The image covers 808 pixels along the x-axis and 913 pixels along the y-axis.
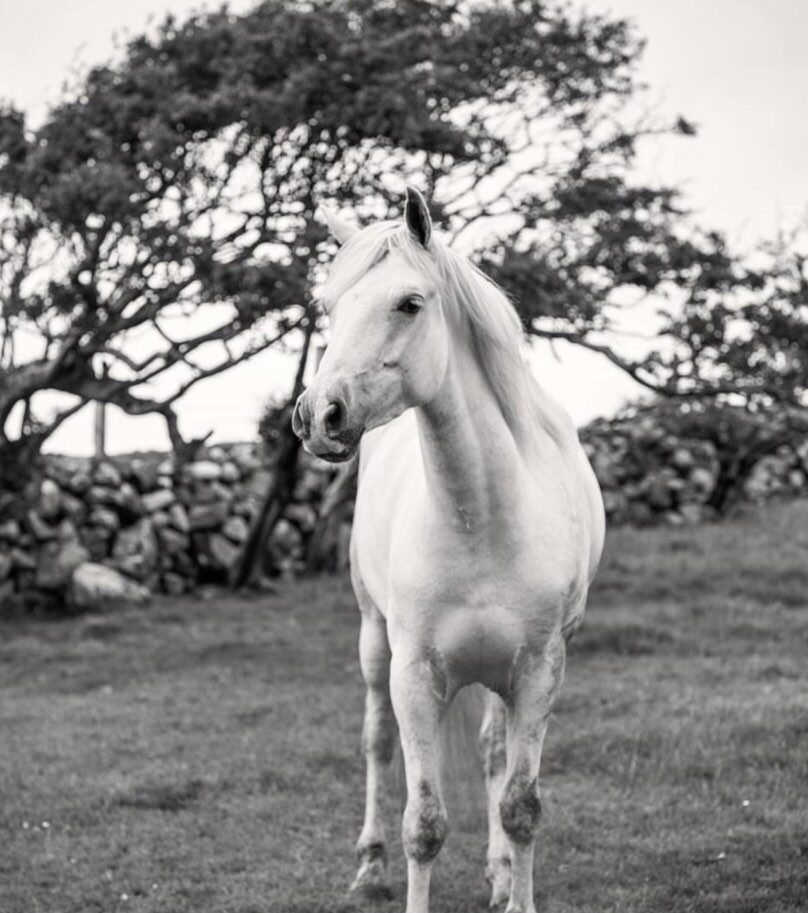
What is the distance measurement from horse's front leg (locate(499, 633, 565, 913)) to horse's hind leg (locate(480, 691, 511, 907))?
2.16ft

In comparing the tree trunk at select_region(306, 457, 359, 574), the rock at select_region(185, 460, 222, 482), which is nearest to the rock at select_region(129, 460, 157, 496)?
the rock at select_region(185, 460, 222, 482)

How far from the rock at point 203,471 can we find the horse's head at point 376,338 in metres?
12.3

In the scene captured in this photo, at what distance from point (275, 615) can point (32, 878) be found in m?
7.47

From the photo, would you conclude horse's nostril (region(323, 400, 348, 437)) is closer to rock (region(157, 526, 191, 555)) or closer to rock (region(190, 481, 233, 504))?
rock (region(157, 526, 191, 555))

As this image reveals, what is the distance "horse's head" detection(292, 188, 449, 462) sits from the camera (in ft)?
11.3

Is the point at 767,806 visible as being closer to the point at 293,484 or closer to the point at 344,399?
the point at 344,399

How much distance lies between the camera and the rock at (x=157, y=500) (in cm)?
1529

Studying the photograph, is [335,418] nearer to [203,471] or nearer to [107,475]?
[107,475]

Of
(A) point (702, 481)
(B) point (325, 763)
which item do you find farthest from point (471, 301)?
(A) point (702, 481)

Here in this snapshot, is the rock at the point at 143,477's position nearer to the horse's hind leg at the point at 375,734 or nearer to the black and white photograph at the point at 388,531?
the black and white photograph at the point at 388,531

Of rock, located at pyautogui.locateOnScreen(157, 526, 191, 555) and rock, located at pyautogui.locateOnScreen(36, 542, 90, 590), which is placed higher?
rock, located at pyautogui.locateOnScreen(157, 526, 191, 555)

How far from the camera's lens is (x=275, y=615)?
514 inches

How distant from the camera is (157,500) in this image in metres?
15.4

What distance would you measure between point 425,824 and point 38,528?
10702mm
